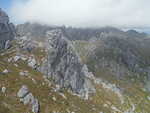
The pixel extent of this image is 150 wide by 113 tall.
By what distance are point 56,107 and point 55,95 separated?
14331 millimetres

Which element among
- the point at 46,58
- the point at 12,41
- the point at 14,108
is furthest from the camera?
the point at 12,41

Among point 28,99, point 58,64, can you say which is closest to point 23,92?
point 28,99

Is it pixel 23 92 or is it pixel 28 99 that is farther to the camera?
pixel 23 92

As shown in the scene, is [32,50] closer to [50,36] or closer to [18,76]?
[50,36]

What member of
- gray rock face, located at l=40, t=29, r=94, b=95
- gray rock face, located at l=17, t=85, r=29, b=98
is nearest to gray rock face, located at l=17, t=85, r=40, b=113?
gray rock face, located at l=17, t=85, r=29, b=98

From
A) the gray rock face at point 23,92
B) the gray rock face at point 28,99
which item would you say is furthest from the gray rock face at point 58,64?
the gray rock face at point 28,99

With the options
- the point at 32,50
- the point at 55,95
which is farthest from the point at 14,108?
the point at 32,50

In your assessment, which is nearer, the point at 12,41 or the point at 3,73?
the point at 3,73

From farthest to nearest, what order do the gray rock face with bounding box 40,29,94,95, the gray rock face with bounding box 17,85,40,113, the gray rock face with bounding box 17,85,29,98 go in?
the gray rock face with bounding box 40,29,94,95, the gray rock face with bounding box 17,85,29,98, the gray rock face with bounding box 17,85,40,113

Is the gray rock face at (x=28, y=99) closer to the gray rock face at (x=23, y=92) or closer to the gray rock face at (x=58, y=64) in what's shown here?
the gray rock face at (x=23, y=92)

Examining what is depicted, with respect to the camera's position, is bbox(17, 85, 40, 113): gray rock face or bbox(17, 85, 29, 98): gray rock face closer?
bbox(17, 85, 40, 113): gray rock face

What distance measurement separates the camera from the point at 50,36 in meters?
197

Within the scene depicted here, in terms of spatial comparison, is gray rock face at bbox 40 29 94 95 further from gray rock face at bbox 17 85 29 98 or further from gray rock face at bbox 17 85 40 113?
gray rock face at bbox 17 85 40 113

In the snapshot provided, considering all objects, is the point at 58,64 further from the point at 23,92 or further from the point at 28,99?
the point at 28,99
